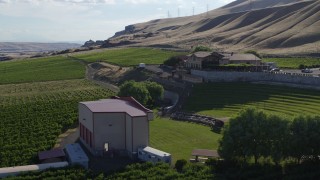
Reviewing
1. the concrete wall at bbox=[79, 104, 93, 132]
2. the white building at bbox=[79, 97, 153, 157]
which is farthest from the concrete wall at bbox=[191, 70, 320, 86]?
the white building at bbox=[79, 97, 153, 157]

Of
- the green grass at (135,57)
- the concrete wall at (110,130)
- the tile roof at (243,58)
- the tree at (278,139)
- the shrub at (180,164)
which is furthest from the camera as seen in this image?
the green grass at (135,57)

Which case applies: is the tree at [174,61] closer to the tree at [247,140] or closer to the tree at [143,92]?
the tree at [143,92]

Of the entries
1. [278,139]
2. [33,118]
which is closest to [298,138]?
[278,139]

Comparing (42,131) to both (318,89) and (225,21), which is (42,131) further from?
(225,21)

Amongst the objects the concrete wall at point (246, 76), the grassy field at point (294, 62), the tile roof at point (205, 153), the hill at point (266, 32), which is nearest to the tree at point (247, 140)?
the tile roof at point (205, 153)

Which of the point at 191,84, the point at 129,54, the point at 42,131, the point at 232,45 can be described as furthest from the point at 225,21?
the point at 42,131

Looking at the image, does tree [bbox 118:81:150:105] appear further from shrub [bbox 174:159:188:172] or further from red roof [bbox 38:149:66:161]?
shrub [bbox 174:159:188:172]
